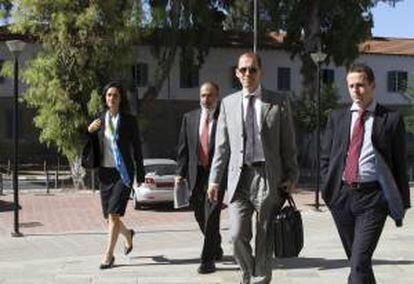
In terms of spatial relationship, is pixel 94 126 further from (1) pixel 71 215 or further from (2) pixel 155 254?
(1) pixel 71 215

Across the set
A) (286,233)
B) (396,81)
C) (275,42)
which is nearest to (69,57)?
(286,233)

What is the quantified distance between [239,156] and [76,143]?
2158 cm

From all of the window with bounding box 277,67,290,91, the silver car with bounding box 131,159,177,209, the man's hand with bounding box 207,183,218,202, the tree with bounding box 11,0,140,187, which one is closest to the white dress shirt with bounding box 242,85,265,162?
the man's hand with bounding box 207,183,218,202

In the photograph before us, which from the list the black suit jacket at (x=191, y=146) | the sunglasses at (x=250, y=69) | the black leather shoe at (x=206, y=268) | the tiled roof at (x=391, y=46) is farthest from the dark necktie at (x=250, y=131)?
A: the tiled roof at (x=391, y=46)

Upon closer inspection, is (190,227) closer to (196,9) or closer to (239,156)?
(239,156)

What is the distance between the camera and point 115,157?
9008 mm

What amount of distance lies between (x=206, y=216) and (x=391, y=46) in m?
48.9

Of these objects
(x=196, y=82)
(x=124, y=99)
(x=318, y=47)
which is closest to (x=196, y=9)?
(x=318, y=47)

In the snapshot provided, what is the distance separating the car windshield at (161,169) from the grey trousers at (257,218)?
13305 mm

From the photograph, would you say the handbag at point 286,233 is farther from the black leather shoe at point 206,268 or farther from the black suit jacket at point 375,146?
the black leather shoe at point 206,268

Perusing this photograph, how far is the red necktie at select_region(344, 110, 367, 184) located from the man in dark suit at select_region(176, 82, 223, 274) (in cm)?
264

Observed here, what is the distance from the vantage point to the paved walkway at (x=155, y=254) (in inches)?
333

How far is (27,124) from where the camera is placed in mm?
45062

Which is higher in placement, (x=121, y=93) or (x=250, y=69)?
(x=250, y=69)
